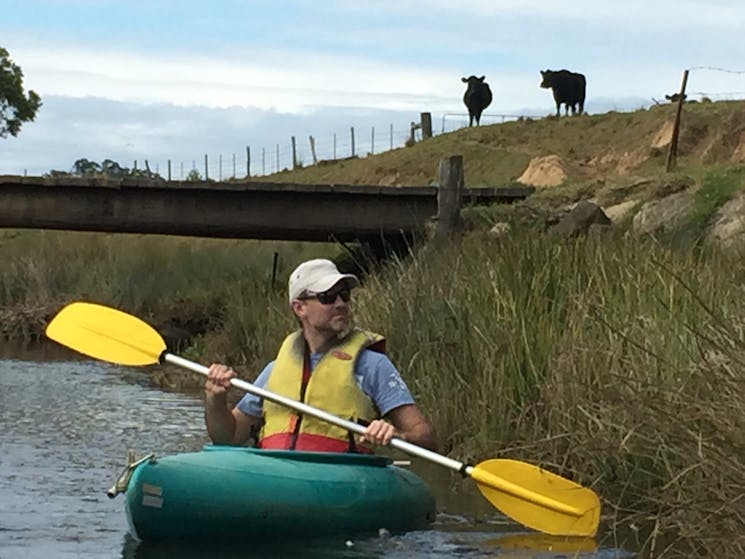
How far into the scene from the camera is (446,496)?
9867mm

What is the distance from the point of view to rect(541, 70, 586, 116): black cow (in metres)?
52.1

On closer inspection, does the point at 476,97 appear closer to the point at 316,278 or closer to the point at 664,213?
the point at 664,213

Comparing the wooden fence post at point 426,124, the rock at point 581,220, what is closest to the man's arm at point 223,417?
the rock at point 581,220

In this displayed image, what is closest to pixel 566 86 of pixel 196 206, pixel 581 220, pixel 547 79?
pixel 547 79

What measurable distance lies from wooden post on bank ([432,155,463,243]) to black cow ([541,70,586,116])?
3280 centimetres

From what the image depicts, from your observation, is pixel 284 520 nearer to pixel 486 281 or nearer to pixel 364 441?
pixel 364 441

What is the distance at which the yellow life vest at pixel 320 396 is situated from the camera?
26.5 ft

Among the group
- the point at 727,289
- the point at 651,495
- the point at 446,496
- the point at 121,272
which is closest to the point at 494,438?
the point at 446,496

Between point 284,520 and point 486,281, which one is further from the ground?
point 486,281

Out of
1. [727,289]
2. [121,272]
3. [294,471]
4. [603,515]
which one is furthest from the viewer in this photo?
[121,272]

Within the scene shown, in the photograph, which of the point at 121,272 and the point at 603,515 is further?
the point at 121,272

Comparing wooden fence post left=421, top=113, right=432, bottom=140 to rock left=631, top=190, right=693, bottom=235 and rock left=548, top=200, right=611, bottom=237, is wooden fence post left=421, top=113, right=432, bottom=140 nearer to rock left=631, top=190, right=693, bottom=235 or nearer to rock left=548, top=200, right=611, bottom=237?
rock left=631, top=190, right=693, bottom=235

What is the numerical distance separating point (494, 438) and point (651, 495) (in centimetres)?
229

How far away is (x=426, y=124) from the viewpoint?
54.0 metres
